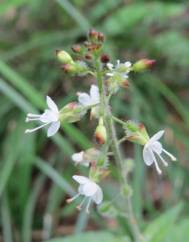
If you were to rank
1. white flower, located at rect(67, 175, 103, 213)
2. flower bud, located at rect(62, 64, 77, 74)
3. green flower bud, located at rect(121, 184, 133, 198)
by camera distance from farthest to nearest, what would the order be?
green flower bud, located at rect(121, 184, 133, 198) → white flower, located at rect(67, 175, 103, 213) → flower bud, located at rect(62, 64, 77, 74)

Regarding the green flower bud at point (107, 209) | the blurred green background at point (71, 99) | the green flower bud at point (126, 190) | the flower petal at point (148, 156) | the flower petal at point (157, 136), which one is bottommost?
the flower petal at point (148, 156)

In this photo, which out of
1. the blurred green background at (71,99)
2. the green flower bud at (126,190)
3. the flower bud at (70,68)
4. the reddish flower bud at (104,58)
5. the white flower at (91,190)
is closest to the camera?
the reddish flower bud at (104,58)

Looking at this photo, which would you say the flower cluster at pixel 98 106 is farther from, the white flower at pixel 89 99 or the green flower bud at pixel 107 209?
the green flower bud at pixel 107 209

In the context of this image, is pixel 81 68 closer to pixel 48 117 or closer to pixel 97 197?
pixel 48 117

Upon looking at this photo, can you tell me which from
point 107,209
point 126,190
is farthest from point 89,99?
point 107,209

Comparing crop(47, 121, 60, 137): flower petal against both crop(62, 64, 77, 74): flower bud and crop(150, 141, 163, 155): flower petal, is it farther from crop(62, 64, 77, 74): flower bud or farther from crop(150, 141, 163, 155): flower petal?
crop(150, 141, 163, 155): flower petal

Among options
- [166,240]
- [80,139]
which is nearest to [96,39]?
[80,139]

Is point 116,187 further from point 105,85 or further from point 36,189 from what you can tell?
point 105,85

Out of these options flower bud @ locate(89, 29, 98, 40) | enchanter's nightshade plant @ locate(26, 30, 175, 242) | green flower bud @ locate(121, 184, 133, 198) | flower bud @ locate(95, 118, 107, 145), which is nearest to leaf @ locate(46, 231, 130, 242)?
green flower bud @ locate(121, 184, 133, 198)

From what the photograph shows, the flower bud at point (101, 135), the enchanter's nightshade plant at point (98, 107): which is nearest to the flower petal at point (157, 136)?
the enchanter's nightshade plant at point (98, 107)
